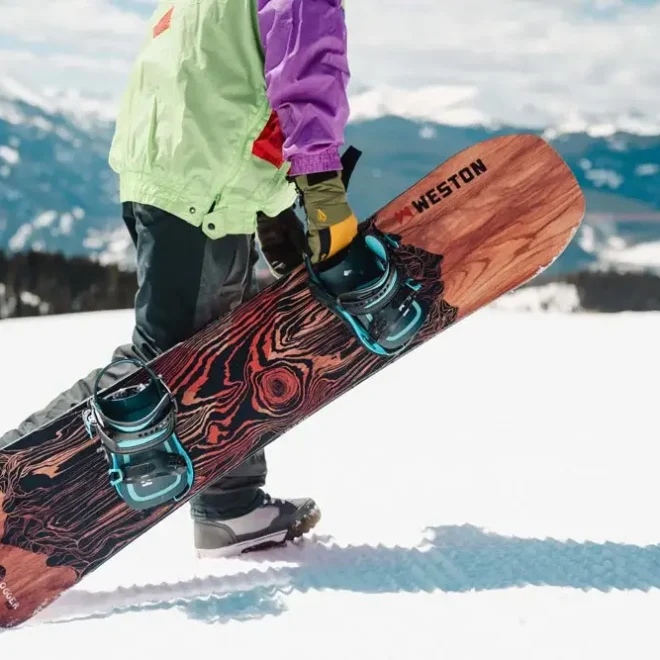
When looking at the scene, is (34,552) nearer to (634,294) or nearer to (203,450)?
(203,450)

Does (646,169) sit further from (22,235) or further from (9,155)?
(22,235)

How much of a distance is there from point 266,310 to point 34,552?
676mm

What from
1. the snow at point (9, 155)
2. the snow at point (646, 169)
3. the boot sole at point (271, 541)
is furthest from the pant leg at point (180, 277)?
the snow at point (9, 155)

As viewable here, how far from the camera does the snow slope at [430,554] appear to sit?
1371 millimetres

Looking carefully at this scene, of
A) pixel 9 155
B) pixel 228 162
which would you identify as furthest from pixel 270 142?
pixel 9 155

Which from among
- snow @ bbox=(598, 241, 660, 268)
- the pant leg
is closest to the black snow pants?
the pant leg

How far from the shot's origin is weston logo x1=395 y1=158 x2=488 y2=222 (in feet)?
5.97

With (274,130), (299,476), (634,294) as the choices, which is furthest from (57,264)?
(274,130)

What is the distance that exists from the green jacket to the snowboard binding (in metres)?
0.35

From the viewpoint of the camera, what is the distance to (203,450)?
169cm

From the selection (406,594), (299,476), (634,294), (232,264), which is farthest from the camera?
(634,294)

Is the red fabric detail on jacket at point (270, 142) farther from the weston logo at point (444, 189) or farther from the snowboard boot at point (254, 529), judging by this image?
the snowboard boot at point (254, 529)

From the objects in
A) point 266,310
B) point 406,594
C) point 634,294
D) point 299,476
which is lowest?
point 634,294

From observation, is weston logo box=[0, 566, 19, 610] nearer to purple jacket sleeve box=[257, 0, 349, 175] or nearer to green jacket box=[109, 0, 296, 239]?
green jacket box=[109, 0, 296, 239]
